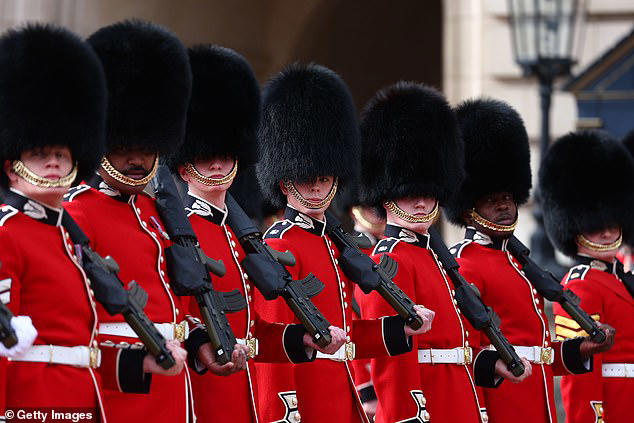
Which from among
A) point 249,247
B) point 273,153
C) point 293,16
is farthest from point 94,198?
point 293,16

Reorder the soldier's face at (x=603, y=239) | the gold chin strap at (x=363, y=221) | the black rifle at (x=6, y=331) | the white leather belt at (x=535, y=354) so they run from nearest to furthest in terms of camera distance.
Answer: the black rifle at (x=6, y=331), the white leather belt at (x=535, y=354), the soldier's face at (x=603, y=239), the gold chin strap at (x=363, y=221)

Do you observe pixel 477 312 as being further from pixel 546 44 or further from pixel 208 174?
pixel 546 44

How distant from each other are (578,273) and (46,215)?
3.31m

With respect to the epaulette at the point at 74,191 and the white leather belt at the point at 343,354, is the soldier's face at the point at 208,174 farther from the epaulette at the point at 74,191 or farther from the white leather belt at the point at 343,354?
the white leather belt at the point at 343,354

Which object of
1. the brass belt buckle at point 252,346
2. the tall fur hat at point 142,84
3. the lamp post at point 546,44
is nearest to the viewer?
the tall fur hat at point 142,84

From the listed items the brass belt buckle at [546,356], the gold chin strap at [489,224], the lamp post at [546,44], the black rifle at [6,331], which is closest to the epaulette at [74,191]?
the black rifle at [6,331]

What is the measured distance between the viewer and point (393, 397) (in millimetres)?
5254

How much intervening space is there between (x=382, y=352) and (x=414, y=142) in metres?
1.10

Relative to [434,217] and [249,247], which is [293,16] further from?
[249,247]

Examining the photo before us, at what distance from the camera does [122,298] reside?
3.93 meters

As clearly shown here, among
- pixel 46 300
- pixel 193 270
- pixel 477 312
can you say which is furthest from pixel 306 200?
pixel 46 300

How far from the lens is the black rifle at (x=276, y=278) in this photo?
470 centimetres

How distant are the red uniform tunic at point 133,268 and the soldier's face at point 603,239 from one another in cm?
286

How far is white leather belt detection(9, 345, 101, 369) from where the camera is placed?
3.85m
